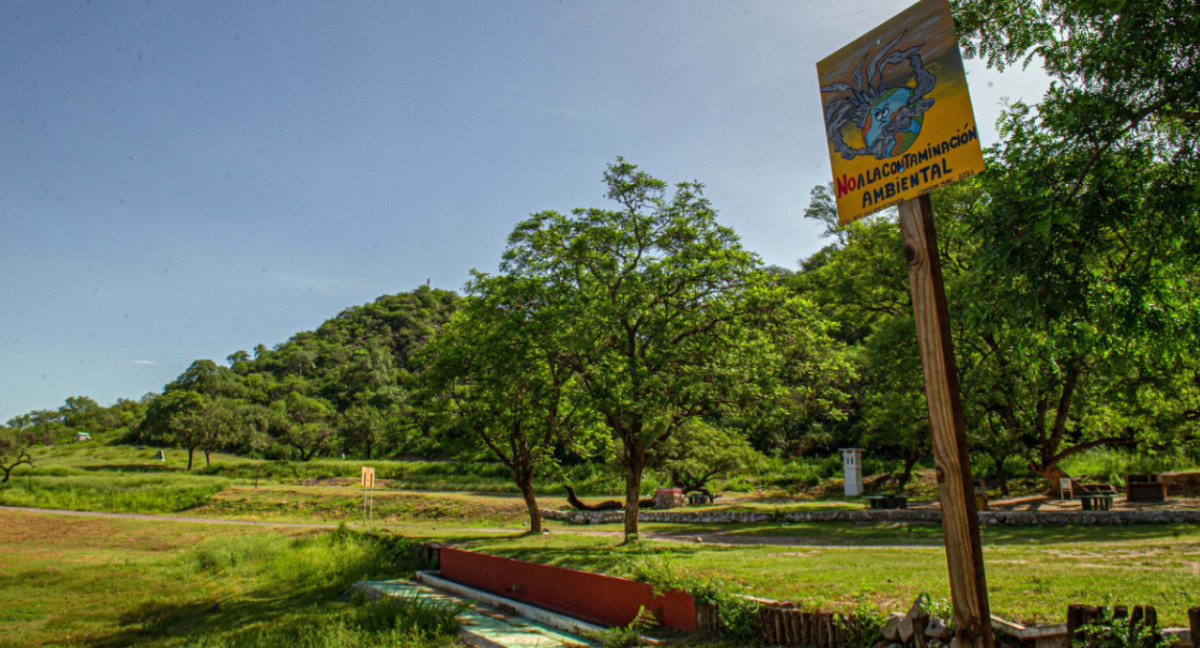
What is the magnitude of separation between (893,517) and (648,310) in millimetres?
9456

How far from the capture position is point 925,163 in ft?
13.2

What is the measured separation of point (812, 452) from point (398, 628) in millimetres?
37803

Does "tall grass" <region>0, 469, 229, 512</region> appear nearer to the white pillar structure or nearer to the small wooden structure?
the white pillar structure

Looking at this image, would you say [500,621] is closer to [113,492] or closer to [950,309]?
[950,309]

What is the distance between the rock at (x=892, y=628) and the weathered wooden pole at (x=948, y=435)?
197cm

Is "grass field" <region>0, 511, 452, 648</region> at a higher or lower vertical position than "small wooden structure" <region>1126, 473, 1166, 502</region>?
lower

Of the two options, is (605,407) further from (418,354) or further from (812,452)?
(812,452)

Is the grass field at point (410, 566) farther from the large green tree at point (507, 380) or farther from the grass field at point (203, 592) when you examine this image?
the large green tree at point (507, 380)

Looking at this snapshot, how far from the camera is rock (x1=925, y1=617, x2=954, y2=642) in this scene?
512cm

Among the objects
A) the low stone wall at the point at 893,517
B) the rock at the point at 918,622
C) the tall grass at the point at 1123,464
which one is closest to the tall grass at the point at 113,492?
the low stone wall at the point at 893,517

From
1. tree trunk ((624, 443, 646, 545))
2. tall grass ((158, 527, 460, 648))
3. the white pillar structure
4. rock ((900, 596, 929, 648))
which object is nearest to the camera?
rock ((900, 596, 929, 648))

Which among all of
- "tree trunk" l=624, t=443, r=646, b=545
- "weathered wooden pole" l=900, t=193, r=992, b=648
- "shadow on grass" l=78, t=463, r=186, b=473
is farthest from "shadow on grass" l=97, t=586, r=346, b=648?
"shadow on grass" l=78, t=463, r=186, b=473

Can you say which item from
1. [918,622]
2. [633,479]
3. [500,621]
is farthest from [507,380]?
[918,622]

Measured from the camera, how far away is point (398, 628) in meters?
9.90
